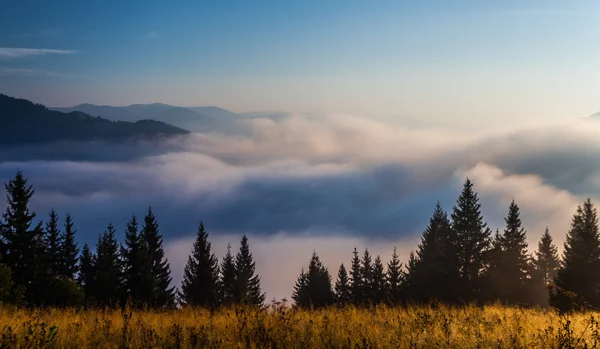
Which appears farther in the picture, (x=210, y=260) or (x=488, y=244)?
(x=210, y=260)

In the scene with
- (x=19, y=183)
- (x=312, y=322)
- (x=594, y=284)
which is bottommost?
(x=594, y=284)

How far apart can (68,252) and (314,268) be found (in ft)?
152

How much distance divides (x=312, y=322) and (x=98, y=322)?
15.4ft

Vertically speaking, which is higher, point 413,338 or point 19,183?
point 19,183

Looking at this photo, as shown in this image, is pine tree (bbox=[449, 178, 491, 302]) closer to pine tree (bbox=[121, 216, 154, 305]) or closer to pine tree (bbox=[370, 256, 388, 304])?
pine tree (bbox=[370, 256, 388, 304])

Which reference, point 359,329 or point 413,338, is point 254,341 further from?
point 413,338

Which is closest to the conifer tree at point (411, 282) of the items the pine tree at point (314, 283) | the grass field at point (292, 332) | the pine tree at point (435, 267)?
the pine tree at point (435, 267)

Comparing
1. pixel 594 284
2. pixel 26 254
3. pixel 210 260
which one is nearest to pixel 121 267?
pixel 26 254

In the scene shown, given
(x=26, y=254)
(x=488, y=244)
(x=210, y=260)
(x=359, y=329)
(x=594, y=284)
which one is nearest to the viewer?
(x=359, y=329)

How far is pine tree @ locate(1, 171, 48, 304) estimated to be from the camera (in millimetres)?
35688

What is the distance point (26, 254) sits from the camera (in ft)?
124

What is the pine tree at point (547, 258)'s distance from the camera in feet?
284

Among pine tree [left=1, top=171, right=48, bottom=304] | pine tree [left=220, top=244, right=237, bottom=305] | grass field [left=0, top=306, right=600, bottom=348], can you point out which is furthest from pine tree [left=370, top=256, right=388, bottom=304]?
grass field [left=0, top=306, right=600, bottom=348]

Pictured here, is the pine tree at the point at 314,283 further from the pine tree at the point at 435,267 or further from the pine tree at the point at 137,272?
the pine tree at the point at 137,272
